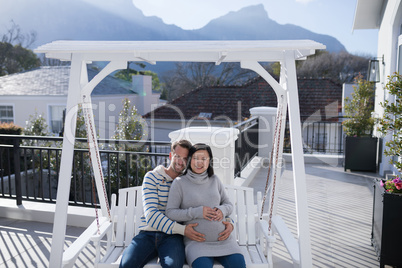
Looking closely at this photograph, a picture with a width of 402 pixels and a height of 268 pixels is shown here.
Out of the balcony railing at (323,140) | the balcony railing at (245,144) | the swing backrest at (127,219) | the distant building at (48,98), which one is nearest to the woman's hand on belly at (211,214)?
the swing backrest at (127,219)

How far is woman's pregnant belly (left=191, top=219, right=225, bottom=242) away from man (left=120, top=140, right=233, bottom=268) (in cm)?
3

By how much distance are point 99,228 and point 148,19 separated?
269ft

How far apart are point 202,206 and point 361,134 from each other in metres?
5.27

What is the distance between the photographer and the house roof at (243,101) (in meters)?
15.5

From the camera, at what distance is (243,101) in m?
16.0

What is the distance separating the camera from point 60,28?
67125mm

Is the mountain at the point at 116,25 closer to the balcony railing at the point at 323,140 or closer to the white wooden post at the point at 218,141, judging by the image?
the balcony railing at the point at 323,140

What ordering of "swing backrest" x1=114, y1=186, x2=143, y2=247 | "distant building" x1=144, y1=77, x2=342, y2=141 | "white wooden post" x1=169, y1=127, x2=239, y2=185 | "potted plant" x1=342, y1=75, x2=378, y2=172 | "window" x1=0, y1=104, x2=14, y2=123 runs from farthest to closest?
"window" x1=0, y1=104, x2=14, y2=123, "distant building" x1=144, y1=77, x2=342, y2=141, "potted plant" x1=342, y1=75, x2=378, y2=172, "white wooden post" x1=169, y1=127, x2=239, y2=185, "swing backrest" x1=114, y1=186, x2=143, y2=247

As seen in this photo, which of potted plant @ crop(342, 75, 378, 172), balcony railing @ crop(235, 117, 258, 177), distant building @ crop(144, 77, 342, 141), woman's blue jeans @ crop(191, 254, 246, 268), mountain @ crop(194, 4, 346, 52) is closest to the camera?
Answer: woman's blue jeans @ crop(191, 254, 246, 268)

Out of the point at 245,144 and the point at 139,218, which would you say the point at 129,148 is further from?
the point at 139,218

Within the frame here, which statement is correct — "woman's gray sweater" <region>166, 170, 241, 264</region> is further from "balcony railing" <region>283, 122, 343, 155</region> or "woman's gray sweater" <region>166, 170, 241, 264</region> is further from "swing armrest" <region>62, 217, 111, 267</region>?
"balcony railing" <region>283, 122, 343, 155</region>

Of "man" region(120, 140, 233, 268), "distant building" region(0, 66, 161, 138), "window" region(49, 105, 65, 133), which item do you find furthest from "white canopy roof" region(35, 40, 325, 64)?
"window" region(49, 105, 65, 133)

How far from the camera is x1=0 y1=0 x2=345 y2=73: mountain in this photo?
66.5 meters

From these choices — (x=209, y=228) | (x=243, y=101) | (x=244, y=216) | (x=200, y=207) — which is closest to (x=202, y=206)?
(x=200, y=207)
